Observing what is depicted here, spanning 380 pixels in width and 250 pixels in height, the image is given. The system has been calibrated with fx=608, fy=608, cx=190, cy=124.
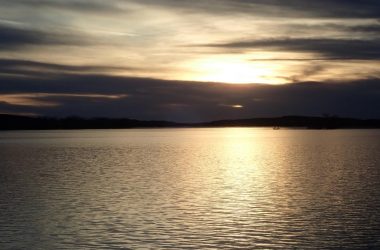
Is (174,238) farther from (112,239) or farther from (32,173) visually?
(32,173)

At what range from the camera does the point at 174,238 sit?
2381 centimetres

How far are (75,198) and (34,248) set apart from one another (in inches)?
524

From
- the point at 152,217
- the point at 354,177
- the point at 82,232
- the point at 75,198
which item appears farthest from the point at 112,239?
the point at 354,177

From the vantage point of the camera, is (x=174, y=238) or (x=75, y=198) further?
(x=75, y=198)

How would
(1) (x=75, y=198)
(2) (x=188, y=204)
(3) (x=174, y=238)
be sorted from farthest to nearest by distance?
(1) (x=75, y=198) → (2) (x=188, y=204) → (3) (x=174, y=238)

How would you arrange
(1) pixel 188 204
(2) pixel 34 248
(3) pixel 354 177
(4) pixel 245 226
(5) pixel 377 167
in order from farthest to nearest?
(5) pixel 377 167 → (3) pixel 354 177 → (1) pixel 188 204 → (4) pixel 245 226 → (2) pixel 34 248

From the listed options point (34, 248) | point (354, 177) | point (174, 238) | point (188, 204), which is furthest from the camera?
point (354, 177)

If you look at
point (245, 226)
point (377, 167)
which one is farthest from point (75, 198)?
point (377, 167)

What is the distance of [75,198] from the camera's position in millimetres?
35562

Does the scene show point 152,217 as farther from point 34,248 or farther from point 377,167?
point 377,167

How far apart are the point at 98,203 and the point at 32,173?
72.1 feet

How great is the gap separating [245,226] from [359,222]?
5.13m

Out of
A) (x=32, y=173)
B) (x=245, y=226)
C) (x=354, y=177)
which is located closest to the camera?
(x=245, y=226)

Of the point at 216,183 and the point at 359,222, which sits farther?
the point at 216,183
